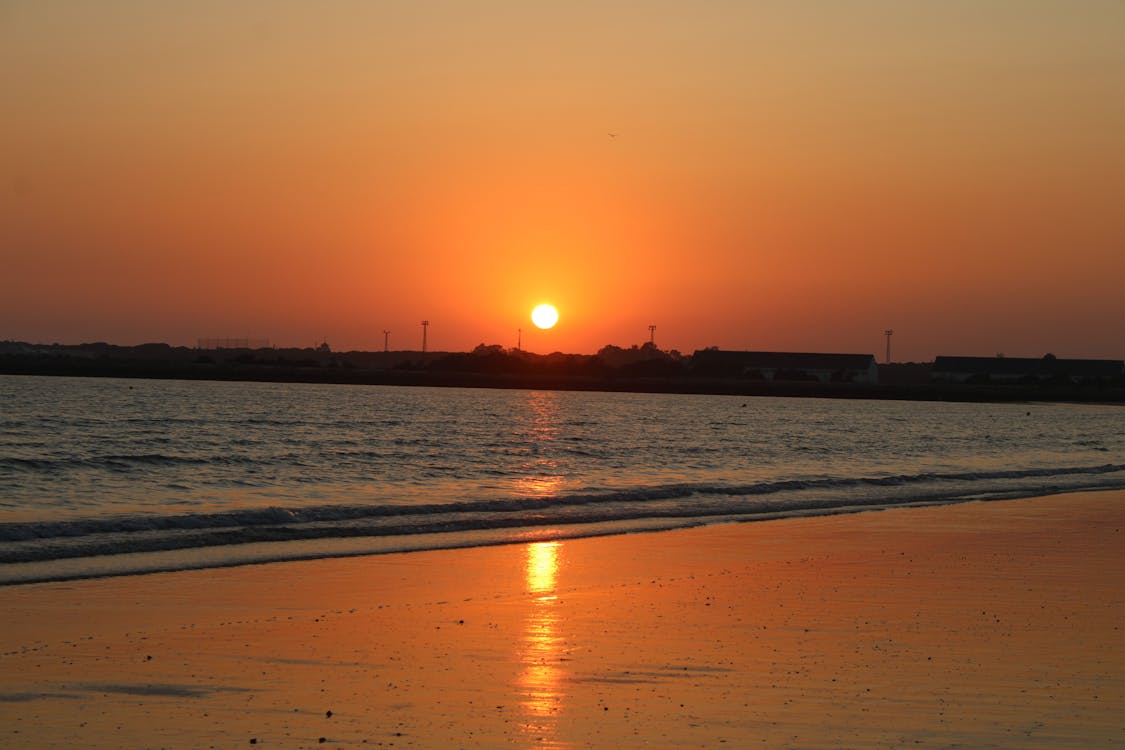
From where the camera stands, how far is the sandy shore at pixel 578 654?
924cm

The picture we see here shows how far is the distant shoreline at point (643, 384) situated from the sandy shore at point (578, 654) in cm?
16281

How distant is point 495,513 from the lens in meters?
27.9

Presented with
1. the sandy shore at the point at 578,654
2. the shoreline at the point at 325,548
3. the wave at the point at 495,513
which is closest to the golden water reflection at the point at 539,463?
the wave at the point at 495,513

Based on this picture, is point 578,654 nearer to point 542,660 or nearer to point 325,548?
point 542,660

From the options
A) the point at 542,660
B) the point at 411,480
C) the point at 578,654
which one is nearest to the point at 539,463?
the point at 411,480

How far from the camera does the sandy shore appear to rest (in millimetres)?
9242

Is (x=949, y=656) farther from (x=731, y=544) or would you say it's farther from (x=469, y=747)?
(x=731, y=544)

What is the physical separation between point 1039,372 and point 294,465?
179635 millimetres

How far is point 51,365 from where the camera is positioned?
188750 mm

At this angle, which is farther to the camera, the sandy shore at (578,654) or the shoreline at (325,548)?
the shoreline at (325,548)

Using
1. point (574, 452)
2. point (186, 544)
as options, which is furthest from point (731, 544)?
point (574, 452)

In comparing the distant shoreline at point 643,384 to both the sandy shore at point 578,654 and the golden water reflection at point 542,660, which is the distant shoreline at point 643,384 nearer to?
the sandy shore at point 578,654

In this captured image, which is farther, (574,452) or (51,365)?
(51,365)

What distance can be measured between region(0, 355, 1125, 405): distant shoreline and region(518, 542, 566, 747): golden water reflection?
164m
